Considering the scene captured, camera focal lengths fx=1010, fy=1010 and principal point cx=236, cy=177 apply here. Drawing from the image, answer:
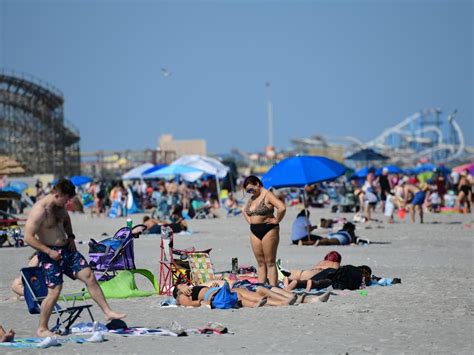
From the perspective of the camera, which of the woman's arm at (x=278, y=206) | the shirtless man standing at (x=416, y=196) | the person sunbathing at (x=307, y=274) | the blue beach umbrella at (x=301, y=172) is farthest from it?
the shirtless man standing at (x=416, y=196)

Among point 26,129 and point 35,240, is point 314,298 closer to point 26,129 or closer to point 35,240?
point 35,240

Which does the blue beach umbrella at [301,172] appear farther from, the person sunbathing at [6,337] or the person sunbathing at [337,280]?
the person sunbathing at [6,337]

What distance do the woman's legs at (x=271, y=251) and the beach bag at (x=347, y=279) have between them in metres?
0.74

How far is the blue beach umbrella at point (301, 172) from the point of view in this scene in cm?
1753

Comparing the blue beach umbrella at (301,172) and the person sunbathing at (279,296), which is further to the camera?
the blue beach umbrella at (301,172)

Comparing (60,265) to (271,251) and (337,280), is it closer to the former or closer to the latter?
(271,251)

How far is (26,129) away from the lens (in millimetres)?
65125

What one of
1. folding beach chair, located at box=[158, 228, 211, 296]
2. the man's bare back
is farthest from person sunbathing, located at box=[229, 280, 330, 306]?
the man's bare back

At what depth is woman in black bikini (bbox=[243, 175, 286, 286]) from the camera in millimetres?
11000

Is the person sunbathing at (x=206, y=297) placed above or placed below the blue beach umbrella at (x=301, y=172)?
below

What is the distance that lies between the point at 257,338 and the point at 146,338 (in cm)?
89

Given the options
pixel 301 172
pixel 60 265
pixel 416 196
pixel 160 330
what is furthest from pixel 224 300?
pixel 416 196

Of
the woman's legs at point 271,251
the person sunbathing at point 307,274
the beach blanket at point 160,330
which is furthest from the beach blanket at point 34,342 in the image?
the person sunbathing at point 307,274

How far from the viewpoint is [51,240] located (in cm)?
802
